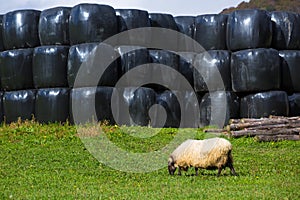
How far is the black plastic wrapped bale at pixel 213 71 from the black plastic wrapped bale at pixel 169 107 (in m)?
1.24

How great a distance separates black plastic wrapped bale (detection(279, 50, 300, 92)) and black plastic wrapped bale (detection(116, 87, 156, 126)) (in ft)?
18.1

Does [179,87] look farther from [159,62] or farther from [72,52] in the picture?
[72,52]

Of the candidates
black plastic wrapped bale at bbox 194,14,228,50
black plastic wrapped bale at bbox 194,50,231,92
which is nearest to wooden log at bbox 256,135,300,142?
black plastic wrapped bale at bbox 194,50,231,92

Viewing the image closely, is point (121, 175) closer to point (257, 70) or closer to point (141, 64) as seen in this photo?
point (141, 64)

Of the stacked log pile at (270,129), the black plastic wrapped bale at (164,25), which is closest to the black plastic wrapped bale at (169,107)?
the black plastic wrapped bale at (164,25)

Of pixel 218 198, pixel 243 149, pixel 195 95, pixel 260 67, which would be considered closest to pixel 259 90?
pixel 260 67

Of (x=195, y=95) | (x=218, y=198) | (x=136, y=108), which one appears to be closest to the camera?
(x=218, y=198)

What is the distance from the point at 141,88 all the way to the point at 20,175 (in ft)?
35.5

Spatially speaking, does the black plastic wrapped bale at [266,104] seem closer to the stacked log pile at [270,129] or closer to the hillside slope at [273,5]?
the stacked log pile at [270,129]

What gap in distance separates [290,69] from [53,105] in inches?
376

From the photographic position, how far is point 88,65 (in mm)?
23578

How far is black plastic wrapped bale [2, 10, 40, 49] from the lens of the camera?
2488 cm

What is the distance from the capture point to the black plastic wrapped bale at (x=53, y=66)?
24266mm

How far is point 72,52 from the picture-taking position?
78.4 feet
